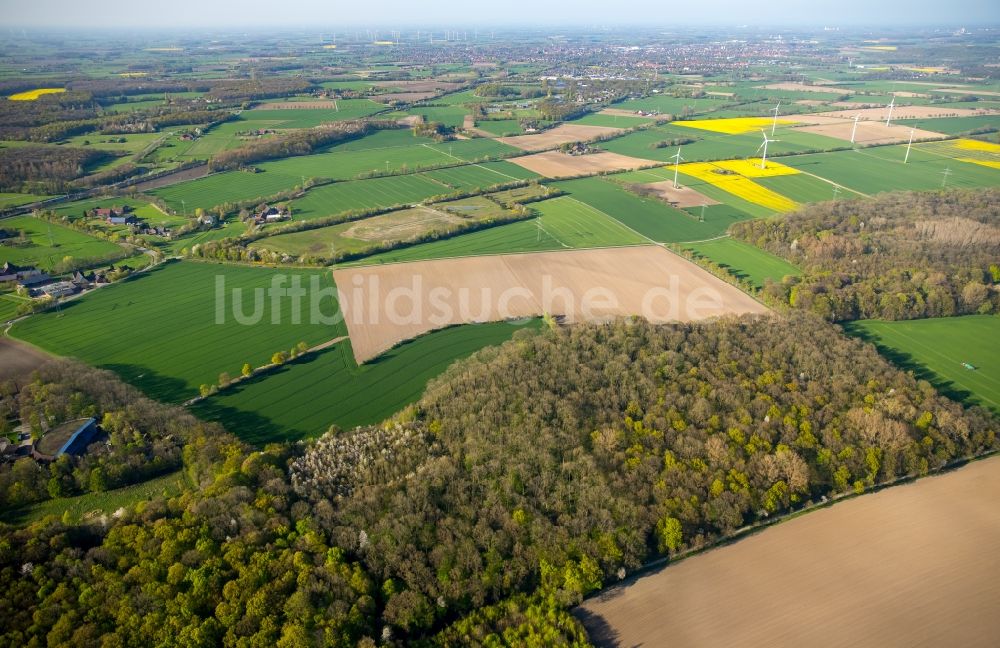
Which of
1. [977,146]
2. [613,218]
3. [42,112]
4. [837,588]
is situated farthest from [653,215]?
[42,112]

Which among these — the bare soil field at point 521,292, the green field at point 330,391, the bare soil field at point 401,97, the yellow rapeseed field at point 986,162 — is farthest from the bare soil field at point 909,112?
the green field at point 330,391

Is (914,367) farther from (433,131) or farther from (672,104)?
(672,104)

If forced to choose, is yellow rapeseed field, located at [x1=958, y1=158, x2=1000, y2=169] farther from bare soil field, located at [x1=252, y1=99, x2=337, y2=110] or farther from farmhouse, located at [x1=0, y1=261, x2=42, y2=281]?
bare soil field, located at [x1=252, y1=99, x2=337, y2=110]

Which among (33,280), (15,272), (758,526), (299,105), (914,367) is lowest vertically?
(758,526)

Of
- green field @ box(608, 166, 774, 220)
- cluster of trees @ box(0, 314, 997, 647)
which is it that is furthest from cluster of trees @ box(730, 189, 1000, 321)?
cluster of trees @ box(0, 314, 997, 647)

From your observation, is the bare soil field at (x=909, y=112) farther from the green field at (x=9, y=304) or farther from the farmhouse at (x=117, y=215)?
the green field at (x=9, y=304)

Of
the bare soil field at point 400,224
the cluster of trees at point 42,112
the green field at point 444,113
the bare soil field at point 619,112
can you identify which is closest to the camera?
the bare soil field at point 400,224

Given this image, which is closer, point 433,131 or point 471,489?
point 471,489
